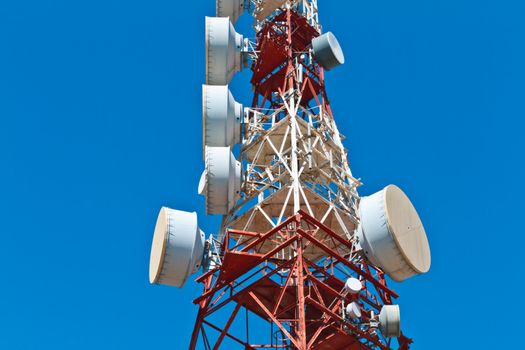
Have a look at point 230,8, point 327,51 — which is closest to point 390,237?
point 327,51

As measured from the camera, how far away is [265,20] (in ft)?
138

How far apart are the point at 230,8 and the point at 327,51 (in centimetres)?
687

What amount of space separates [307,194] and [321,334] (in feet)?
19.2

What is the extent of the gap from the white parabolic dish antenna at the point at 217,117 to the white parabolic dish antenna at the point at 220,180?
8.03 ft

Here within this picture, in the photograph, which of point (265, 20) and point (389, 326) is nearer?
point (389, 326)

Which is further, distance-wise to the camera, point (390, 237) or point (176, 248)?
point (176, 248)

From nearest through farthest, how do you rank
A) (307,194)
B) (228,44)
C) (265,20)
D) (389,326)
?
(389,326) < (307,194) < (228,44) < (265,20)

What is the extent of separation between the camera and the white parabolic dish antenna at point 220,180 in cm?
3128

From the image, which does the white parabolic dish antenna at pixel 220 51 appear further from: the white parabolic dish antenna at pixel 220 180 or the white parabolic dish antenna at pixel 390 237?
the white parabolic dish antenna at pixel 390 237

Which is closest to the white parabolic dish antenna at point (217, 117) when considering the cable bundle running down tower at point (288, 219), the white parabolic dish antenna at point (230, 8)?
the cable bundle running down tower at point (288, 219)

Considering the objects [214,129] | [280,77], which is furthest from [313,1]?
[214,129]

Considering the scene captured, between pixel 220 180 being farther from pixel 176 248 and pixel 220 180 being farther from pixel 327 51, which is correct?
pixel 327 51

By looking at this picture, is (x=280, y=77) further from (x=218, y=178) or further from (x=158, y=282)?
(x=158, y=282)

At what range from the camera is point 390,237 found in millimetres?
27609
